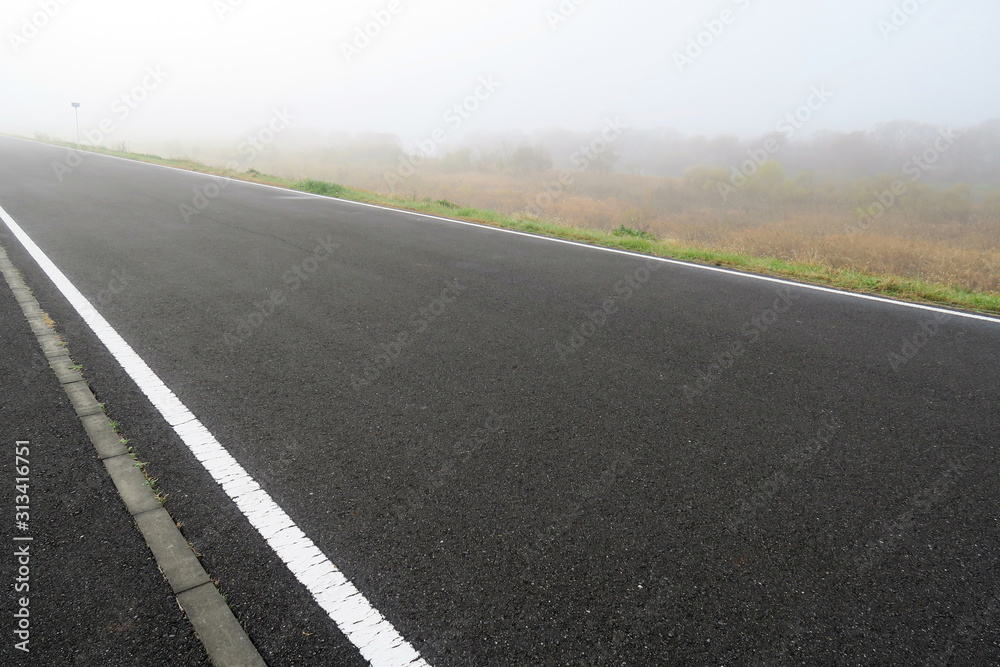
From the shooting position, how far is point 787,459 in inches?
113

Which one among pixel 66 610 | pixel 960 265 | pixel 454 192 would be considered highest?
pixel 66 610

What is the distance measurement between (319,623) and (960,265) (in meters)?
14.7

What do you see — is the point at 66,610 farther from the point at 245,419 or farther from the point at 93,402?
the point at 93,402

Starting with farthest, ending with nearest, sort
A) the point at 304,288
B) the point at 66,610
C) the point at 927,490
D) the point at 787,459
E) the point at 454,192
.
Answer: the point at 454,192 → the point at 304,288 → the point at 787,459 → the point at 927,490 → the point at 66,610

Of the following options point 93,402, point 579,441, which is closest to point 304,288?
point 93,402

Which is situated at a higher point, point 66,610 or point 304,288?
point 66,610
